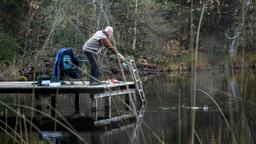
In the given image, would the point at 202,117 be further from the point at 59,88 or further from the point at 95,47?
the point at 59,88

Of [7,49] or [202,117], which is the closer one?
[202,117]

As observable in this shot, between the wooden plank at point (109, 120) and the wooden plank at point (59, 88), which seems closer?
the wooden plank at point (109, 120)

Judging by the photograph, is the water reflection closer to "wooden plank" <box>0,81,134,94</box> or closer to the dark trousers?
"wooden plank" <box>0,81,134,94</box>

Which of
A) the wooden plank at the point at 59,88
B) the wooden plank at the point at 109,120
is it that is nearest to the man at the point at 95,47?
the wooden plank at the point at 59,88

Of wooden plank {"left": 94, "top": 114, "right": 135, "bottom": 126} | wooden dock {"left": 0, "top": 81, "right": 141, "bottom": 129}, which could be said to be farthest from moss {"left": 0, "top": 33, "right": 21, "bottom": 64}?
wooden plank {"left": 94, "top": 114, "right": 135, "bottom": 126}

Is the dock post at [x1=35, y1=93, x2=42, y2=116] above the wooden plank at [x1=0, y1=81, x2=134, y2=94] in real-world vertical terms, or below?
below

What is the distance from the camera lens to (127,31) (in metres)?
29.9

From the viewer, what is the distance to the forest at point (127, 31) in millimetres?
22156

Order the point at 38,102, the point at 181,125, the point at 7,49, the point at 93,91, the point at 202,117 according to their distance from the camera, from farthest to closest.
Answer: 1. the point at 7,49
2. the point at 38,102
3. the point at 93,91
4. the point at 202,117
5. the point at 181,125

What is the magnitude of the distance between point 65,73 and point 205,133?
454 centimetres

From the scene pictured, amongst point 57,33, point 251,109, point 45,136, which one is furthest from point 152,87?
point 45,136

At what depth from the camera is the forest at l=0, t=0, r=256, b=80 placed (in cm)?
2216

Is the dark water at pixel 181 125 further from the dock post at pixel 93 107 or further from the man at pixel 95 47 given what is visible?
the man at pixel 95 47

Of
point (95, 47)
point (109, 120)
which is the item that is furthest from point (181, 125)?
point (95, 47)
